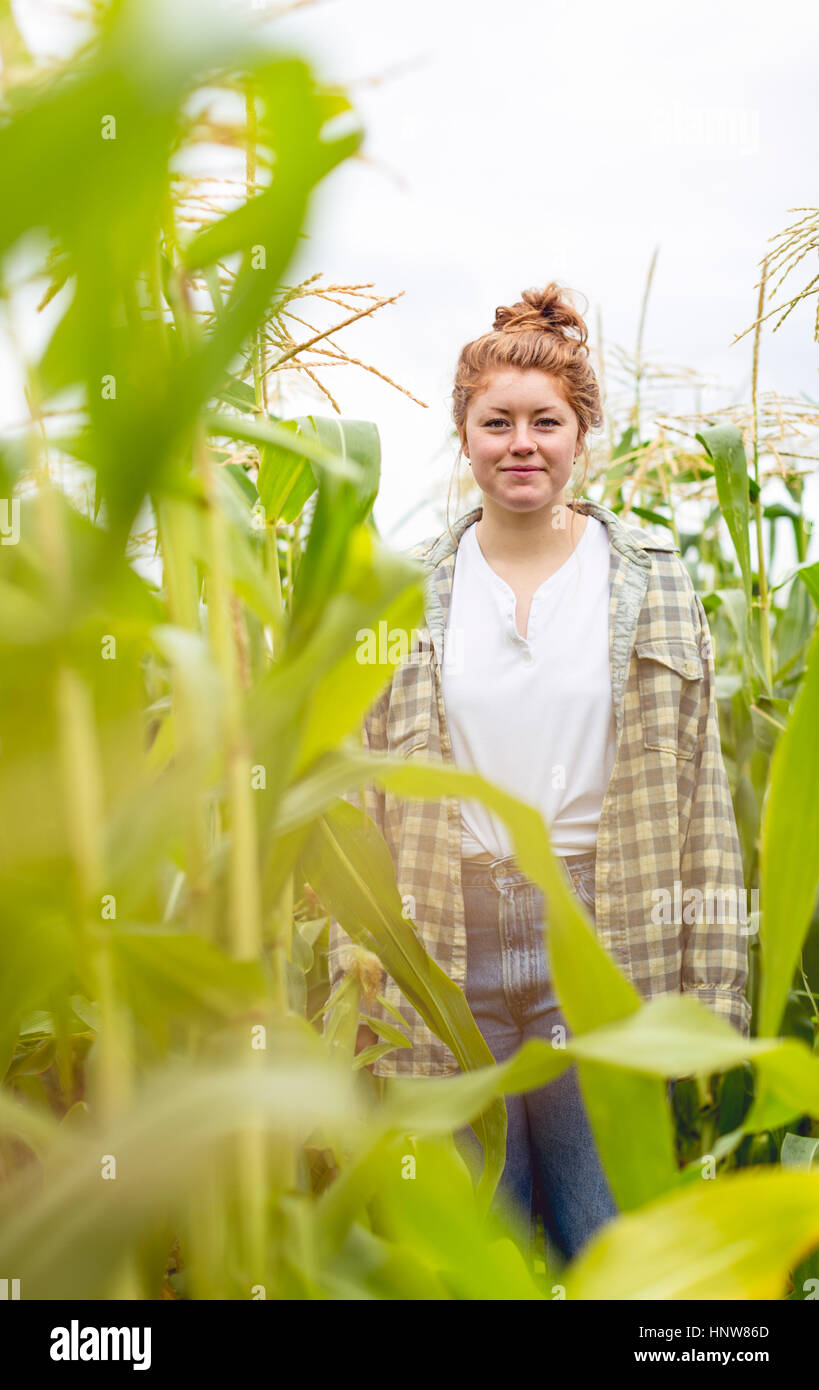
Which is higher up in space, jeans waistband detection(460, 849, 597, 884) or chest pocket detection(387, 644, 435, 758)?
chest pocket detection(387, 644, 435, 758)

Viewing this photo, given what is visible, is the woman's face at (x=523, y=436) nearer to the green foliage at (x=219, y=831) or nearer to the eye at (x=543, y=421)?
the eye at (x=543, y=421)

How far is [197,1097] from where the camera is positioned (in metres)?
0.30

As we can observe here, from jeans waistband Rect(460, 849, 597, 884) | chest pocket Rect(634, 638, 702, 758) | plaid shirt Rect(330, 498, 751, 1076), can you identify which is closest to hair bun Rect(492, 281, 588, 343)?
plaid shirt Rect(330, 498, 751, 1076)

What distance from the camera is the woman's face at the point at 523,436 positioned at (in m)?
1.24

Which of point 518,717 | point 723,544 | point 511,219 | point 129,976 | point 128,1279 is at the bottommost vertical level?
point 128,1279

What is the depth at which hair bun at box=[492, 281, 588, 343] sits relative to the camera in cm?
135


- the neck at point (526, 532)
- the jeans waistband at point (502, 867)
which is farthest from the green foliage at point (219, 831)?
the neck at point (526, 532)

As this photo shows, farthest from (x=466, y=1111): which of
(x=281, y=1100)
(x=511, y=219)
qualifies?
(x=511, y=219)

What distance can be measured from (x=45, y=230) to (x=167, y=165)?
0.04 meters

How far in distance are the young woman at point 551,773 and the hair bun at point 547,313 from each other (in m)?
0.02

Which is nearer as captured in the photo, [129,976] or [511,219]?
[129,976]

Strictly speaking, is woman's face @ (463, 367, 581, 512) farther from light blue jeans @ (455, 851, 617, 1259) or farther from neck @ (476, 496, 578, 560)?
light blue jeans @ (455, 851, 617, 1259)

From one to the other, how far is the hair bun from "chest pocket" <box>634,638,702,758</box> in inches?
16.7

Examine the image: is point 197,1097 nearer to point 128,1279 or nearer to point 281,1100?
point 281,1100
